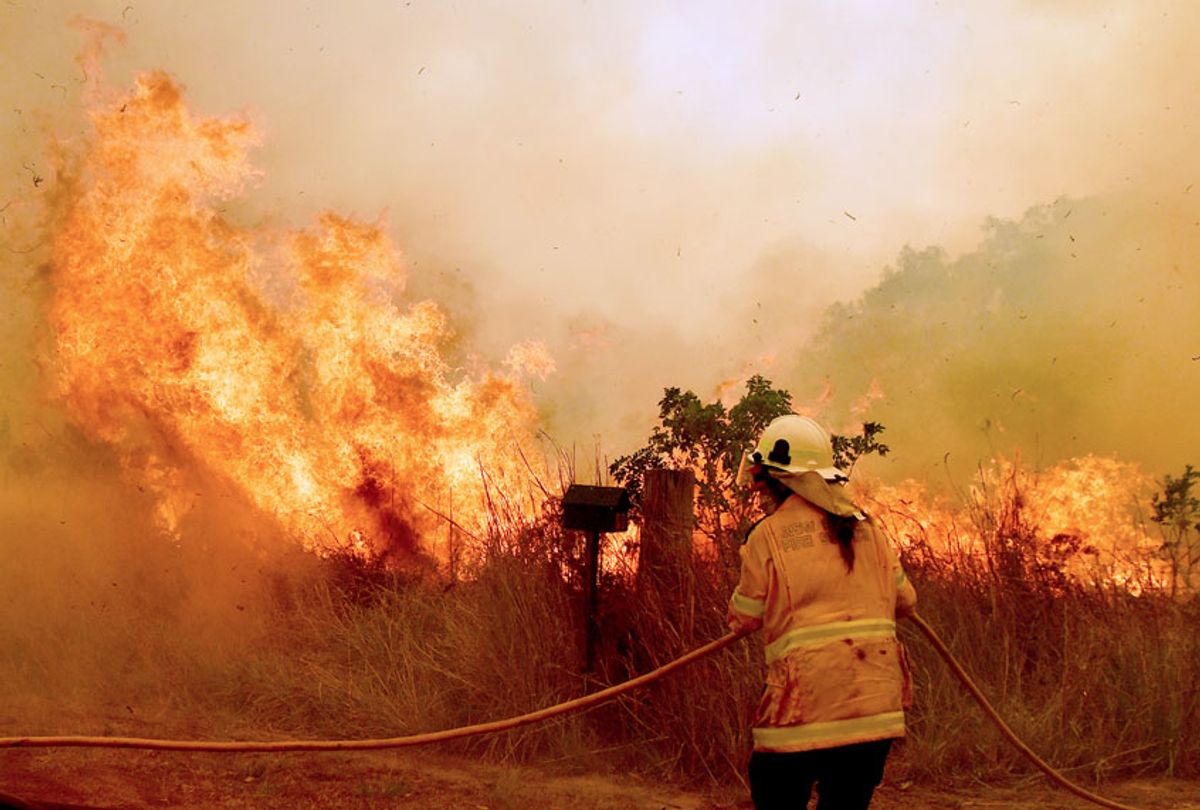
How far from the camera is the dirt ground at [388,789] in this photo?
19.3 ft

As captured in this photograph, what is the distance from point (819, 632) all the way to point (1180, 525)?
6.70 m

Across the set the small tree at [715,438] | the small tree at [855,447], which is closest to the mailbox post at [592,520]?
the small tree at [715,438]

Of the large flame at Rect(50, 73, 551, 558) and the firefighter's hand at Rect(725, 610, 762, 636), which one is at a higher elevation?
the large flame at Rect(50, 73, 551, 558)

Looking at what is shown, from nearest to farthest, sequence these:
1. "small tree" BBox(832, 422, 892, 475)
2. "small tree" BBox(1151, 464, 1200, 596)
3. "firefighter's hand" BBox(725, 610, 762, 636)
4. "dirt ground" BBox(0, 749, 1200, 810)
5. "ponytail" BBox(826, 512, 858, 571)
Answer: "ponytail" BBox(826, 512, 858, 571), "firefighter's hand" BBox(725, 610, 762, 636), "dirt ground" BBox(0, 749, 1200, 810), "small tree" BBox(1151, 464, 1200, 596), "small tree" BBox(832, 422, 892, 475)

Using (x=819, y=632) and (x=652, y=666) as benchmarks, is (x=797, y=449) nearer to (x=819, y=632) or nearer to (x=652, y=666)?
(x=819, y=632)

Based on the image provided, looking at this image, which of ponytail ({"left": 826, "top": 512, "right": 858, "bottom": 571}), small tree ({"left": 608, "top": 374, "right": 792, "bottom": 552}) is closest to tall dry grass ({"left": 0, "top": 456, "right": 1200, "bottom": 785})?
small tree ({"left": 608, "top": 374, "right": 792, "bottom": 552})

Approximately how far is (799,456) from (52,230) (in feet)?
40.5

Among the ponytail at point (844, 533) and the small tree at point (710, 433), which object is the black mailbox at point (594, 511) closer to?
the small tree at point (710, 433)

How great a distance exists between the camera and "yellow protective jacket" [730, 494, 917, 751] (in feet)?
11.1

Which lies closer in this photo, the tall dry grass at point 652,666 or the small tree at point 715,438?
the tall dry grass at point 652,666

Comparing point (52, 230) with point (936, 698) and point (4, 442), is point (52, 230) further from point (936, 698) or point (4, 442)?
point (936, 698)

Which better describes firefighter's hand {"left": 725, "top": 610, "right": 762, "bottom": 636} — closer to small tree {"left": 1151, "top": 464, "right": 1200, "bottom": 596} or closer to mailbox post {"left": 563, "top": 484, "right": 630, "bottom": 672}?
mailbox post {"left": 563, "top": 484, "right": 630, "bottom": 672}

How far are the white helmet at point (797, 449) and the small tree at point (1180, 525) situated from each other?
5.42 meters

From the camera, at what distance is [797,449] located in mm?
3752
